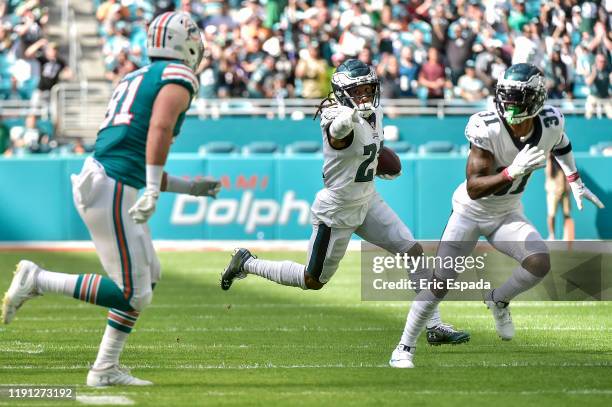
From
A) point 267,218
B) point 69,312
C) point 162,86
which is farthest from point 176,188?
point 267,218

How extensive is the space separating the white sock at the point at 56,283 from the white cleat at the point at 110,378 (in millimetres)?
438

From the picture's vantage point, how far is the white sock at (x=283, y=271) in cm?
784

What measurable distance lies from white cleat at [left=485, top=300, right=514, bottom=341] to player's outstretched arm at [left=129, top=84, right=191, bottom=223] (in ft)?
8.89

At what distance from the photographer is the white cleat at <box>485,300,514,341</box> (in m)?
7.65

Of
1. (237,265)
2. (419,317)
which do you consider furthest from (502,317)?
(237,265)

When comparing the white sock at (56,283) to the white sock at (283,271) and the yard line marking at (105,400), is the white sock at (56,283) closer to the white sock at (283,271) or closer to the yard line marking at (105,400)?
the yard line marking at (105,400)

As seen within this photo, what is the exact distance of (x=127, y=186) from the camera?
607 centimetres

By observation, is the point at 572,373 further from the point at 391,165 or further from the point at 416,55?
the point at 416,55

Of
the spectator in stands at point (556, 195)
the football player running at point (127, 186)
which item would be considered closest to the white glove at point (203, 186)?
the football player running at point (127, 186)

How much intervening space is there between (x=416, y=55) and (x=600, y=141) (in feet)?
10.9

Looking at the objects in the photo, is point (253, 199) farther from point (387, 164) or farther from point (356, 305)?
point (387, 164)

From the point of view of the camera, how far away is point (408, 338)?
6957 millimetres

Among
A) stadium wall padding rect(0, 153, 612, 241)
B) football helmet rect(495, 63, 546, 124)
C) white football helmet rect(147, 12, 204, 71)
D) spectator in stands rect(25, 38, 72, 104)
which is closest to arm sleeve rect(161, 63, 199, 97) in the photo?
white football helmet rect(147, 12, 204, 71)

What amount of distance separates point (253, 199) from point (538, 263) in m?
9.56
